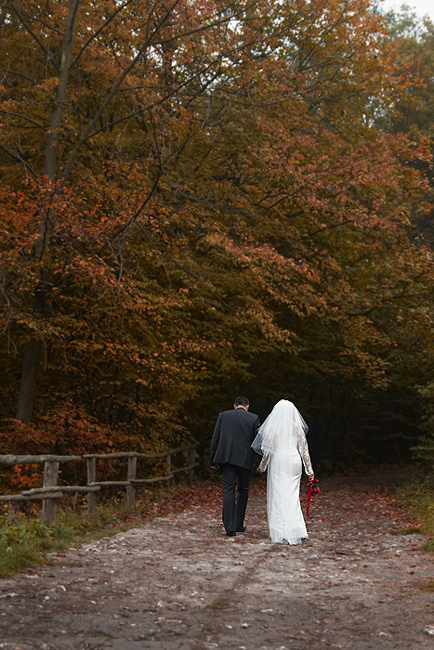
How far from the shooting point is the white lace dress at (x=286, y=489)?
10.0 metres

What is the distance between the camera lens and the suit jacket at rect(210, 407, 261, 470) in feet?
34.1

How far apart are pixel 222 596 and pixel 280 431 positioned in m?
4.17

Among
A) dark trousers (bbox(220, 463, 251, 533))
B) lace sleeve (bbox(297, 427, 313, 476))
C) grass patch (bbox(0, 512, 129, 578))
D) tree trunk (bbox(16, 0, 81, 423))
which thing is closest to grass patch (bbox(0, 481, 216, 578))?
grass patch (bbox(0, 512, 129, 578))

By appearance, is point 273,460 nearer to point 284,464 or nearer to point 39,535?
point 284,464

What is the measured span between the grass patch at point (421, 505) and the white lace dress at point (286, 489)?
167 centimetres

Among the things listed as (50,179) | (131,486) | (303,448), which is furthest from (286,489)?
(50,179)

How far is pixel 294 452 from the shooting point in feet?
33.9

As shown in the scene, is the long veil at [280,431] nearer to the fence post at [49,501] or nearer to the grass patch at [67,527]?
the grass patch at [67,527]

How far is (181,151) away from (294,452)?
364 inches

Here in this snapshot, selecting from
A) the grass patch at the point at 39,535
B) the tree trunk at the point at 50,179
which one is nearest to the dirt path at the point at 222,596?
the grass patch at the point at 39,535

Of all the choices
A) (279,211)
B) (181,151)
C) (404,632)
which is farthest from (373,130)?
(404,632)

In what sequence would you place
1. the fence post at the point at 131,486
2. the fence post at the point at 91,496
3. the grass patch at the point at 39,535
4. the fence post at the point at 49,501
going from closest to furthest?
the grass patch at the point at 39,535
the fence post at the point at 49,501
the fence post at the point at 91,496
the fence post at the point at 131,486

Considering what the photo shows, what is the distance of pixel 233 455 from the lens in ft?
34.1

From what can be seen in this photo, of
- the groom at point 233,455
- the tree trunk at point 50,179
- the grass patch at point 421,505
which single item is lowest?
the grass patch at point 421,505
